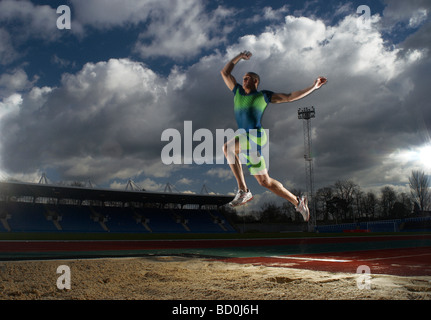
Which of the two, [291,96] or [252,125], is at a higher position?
[291,96]

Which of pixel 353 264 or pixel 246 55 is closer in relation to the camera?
pixel 246 55

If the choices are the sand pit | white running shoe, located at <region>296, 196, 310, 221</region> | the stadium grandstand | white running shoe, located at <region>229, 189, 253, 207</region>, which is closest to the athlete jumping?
white running shoe, located at <region>229, 189, 253, 207</region>

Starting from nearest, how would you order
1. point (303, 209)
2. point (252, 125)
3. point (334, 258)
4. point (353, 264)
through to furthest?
point (252, 125) < point (303, 209) < point (353, 264) < point (334, 258)

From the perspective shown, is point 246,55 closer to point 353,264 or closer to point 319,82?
point 319,82

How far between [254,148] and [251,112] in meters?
0.33

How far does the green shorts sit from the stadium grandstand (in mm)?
32987

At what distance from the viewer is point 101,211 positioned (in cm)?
4134

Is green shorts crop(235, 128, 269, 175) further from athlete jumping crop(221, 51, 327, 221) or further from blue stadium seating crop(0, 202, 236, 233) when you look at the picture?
blue stadium seating crop(0, 202, 236, 233)

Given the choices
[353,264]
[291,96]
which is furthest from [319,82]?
[353,264]

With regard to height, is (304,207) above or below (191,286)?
above

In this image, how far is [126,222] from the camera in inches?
1628
